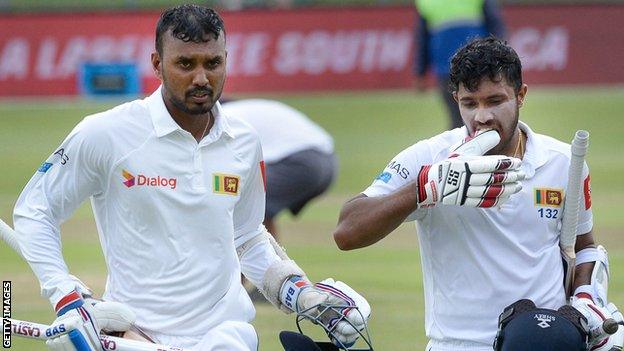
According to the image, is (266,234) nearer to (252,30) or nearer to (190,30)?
(190,30)

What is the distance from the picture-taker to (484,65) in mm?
5207

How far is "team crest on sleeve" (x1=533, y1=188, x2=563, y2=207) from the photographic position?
5402 mm

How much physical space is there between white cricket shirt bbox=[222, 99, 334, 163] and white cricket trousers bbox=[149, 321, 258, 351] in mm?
4086

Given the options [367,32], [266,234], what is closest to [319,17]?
[367,32]

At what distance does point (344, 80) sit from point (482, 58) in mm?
18134

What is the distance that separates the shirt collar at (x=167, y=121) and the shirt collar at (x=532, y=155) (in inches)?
43.2

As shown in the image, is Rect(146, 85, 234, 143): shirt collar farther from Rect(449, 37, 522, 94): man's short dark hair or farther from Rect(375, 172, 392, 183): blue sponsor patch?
Rect(449, 37, 522, 94): man's short dark hair

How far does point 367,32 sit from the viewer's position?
2284cm

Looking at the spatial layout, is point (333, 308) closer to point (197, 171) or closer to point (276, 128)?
point (197, 171)

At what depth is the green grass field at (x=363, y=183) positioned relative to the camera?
29.5ft

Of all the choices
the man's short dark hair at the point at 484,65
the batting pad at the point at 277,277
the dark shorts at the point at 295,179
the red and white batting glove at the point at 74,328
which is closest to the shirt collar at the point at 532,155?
the man's short dark hair at the point at 484,65

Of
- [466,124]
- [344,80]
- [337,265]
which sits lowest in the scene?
[344,80]

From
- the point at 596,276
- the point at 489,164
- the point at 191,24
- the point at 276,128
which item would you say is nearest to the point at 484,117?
the point at 489,164

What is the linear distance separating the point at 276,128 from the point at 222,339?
4.48 m
